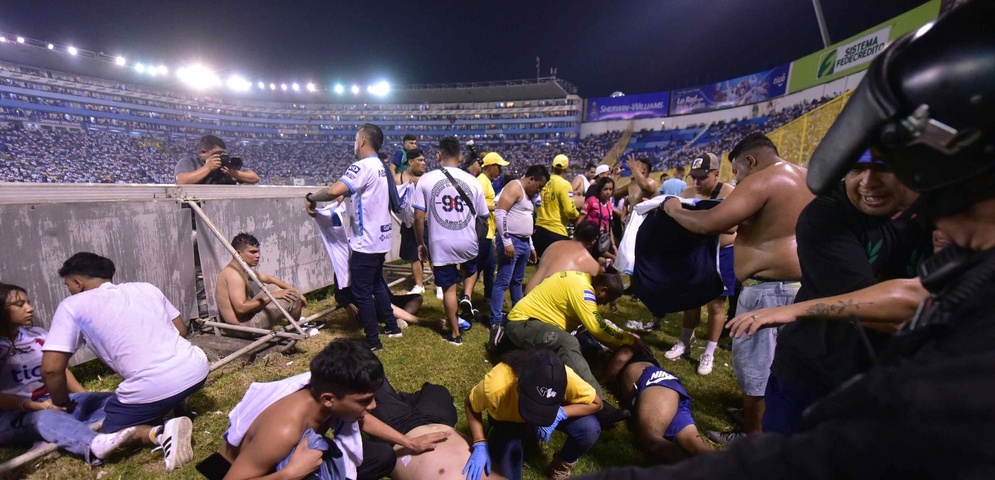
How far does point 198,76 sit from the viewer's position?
44.3m

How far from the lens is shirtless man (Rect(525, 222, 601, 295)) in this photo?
3975mm

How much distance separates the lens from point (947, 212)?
686 mm

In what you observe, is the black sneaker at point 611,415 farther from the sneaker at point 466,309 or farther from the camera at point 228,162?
the camera at point 228,162

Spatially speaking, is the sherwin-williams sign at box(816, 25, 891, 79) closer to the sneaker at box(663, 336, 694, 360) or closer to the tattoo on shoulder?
the sneaker at box(663, 336, 694, 360)

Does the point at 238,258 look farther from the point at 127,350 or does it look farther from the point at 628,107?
the point at 628,107

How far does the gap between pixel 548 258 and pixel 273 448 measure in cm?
303

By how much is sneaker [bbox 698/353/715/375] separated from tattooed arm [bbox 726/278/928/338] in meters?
2.92

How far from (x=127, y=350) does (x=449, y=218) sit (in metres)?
2.94

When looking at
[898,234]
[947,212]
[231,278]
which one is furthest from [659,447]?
[231,278]

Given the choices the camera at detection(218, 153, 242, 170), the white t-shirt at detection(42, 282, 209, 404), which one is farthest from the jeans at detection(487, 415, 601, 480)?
the camera at detection(218, 153, 242, 170)

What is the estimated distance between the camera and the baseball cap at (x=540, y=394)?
233cm

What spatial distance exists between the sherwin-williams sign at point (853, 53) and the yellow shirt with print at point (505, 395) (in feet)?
92.9

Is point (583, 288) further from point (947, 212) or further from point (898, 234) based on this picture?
point (947, 212)

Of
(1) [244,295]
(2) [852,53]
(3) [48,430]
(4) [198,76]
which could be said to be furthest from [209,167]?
(4) [198,76]
